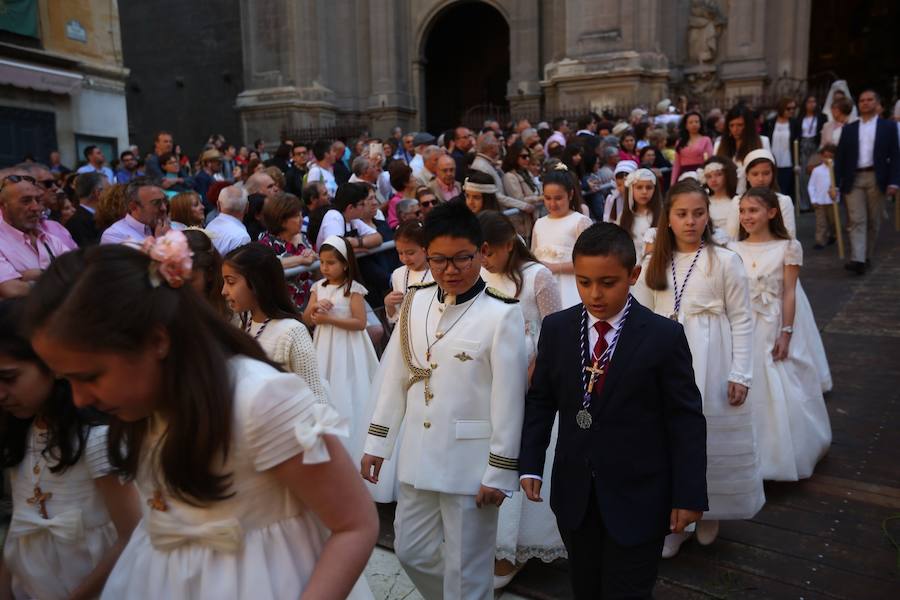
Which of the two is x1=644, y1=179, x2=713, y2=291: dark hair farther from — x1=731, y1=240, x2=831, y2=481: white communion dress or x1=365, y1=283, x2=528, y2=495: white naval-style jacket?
x1=365, y1=283, x2=528, y2=495: white naval-style jacket

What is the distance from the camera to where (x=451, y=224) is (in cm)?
302

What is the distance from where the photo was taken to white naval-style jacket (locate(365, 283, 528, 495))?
291cm

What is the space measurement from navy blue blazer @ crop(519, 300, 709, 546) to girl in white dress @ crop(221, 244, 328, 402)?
1398 millimetres

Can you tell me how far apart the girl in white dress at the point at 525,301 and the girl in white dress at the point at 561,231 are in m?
1.82

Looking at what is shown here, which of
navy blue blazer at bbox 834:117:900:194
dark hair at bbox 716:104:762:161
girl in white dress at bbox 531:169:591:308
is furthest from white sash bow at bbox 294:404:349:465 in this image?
navy blue blazer at bbox 834:117:900:194

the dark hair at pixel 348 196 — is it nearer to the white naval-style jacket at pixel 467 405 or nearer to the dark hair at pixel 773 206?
the dark hair at pixel 773 206

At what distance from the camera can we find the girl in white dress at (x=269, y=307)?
11.5 ft

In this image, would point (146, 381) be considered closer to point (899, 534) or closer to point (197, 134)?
point (899, 534)

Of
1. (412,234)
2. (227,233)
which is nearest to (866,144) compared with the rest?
(412,234)

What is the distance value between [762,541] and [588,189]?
6.63m

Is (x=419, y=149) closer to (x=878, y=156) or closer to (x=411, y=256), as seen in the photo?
(x=878, y=156)

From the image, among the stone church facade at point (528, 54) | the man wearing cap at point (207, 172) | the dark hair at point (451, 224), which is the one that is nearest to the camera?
the dark hair at point (451, 224)

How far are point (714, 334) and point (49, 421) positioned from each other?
122 inches

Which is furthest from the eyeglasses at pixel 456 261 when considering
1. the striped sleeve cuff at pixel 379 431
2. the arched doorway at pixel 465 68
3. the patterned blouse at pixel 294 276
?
the arched doorway at pixel 465 68
